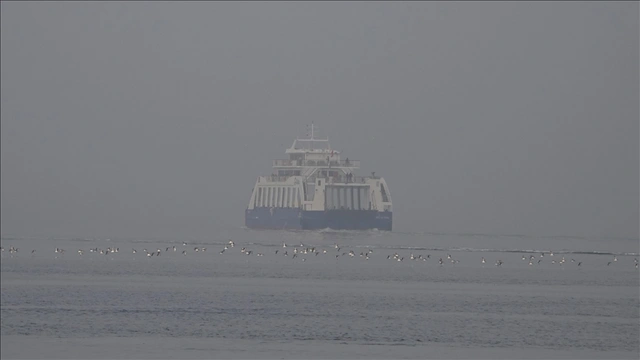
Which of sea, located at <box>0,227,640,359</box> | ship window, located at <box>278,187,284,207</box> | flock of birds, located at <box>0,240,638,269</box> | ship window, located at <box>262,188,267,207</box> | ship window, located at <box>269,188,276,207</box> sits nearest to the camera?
sea, located at <box>0,227,640,359</box>

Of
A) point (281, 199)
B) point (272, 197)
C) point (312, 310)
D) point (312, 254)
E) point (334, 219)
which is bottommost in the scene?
point (312, 310)

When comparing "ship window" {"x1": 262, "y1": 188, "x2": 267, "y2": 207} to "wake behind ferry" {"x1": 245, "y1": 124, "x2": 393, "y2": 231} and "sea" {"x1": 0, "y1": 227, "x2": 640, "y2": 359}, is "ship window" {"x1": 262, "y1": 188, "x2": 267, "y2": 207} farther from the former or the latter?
"sea" {"x1": 0, "y1": 227, "x2": 640, "y2": 359}

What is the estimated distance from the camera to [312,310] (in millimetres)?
40938

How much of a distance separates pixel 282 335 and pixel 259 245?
68142mm

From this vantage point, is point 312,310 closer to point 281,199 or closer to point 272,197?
point 281,199

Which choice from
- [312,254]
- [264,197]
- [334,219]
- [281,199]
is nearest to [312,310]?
[312,254]

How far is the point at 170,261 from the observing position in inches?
2928

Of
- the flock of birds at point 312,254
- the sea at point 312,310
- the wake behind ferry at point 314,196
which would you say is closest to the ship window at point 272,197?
the wake behind ferry at point 314,196

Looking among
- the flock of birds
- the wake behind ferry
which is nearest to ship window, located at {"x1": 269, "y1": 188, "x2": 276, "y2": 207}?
the wake behind ferry

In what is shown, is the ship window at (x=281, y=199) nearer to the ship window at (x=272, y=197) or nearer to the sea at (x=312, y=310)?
the ship window at (x=272, y=197)

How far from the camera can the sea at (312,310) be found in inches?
1254

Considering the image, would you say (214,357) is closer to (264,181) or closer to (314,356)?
(314,356)

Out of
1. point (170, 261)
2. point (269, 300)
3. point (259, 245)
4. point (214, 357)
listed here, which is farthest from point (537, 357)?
point (259, 245)

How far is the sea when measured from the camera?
3184 centimetres
